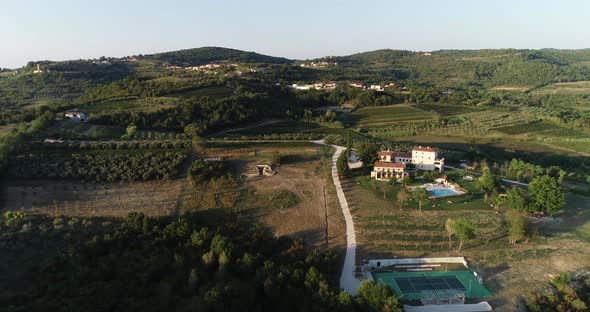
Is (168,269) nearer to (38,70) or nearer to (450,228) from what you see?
(450,228)

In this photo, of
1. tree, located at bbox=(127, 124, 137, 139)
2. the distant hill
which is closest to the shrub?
tree, located at bbox=(127, 124, 137, 139)

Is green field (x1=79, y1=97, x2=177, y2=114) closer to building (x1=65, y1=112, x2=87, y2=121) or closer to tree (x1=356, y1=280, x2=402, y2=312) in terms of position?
building (x1=65, y1=112, x2=87, y2=121)

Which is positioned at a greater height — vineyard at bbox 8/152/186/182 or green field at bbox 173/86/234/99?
green field at bbox 173/86/234/99

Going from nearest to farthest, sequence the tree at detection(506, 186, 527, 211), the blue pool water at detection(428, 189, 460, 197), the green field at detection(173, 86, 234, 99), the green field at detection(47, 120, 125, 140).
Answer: the tree at detection(506, 186, 527, 211) < the blue pool water at detection(428, 189, 460, 197) < the green field at detection(47, 120, 125, 140) < the green field at detection(173, 86, 234, 99)

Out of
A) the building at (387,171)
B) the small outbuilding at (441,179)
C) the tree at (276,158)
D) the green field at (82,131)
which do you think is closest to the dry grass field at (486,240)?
the small outbuilding at (441,179)

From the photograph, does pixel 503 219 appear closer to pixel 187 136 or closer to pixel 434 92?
pixel 187 136

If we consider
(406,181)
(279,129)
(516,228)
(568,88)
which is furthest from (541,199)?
(568,88)
